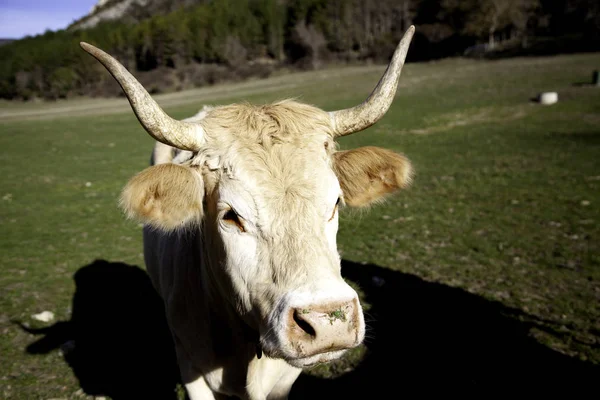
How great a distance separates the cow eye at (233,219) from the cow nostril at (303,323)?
25.7 inches

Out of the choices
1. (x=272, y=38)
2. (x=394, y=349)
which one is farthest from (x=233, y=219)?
(x=272, y=38)

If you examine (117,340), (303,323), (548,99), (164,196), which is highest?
(164,196)

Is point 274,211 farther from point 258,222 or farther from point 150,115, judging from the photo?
point 150,115

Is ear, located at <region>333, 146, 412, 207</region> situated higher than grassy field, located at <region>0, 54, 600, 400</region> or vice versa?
ear, located at <region>333, 146, 412, 207</region>

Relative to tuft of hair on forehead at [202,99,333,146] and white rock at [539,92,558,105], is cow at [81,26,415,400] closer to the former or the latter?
tuft of hair on forehead at [202,99,333,146]

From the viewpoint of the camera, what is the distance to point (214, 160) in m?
2.79

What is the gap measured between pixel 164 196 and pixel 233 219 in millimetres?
553

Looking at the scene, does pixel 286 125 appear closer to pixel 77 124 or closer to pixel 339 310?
pixel 339 310

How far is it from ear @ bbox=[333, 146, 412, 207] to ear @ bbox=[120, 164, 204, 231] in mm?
1066

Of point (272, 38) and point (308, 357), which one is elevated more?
point (272, 38)

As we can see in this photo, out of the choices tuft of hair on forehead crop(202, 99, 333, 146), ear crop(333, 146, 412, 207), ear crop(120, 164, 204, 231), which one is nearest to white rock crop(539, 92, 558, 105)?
ear crop(333, 146, 412, 207)

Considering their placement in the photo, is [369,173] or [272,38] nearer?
[369,173]

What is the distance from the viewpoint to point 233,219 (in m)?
2.63

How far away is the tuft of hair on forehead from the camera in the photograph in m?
2.80
